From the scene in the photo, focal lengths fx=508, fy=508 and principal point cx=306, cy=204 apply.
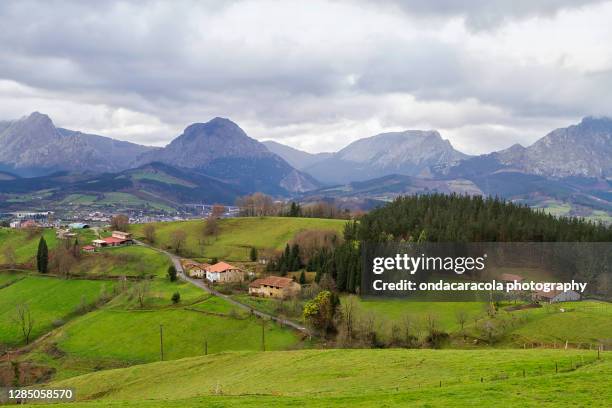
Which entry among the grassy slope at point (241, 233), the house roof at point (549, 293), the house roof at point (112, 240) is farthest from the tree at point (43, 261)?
the house roof at point (549, 293)

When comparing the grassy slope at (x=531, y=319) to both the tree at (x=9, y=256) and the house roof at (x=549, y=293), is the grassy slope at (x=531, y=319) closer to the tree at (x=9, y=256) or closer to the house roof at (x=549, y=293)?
the house roof at (x=549, y=293)

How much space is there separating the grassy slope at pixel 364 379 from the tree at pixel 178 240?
100096 millimetres

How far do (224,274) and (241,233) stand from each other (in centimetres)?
5385

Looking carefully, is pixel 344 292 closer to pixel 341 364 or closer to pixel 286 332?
pixel 286 332

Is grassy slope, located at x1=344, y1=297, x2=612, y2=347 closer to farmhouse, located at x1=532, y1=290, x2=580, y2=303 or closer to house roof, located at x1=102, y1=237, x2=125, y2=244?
farmhouse, located at x1=532, y1=290, x2=580, y2=303

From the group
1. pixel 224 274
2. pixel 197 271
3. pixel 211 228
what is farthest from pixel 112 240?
pixel 224 274

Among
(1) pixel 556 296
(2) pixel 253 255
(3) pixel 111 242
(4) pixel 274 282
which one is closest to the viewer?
(1) pixel 556 296

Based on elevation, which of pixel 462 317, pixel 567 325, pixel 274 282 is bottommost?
pixel 274 282

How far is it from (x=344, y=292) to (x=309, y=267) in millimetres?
21885

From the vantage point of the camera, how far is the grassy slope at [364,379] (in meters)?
29.5

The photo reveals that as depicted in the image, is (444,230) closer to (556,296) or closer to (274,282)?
(556,296)

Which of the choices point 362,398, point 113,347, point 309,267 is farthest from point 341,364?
point 309,267

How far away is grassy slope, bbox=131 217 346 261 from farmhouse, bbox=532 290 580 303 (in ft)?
272

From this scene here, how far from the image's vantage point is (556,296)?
3209 inches
